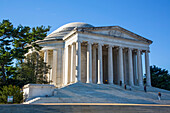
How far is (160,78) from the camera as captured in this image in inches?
2665

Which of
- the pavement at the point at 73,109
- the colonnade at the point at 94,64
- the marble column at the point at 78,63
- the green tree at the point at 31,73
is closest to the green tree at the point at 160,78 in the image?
the colonnade at the point at 94,64

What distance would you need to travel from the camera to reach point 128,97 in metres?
38.0

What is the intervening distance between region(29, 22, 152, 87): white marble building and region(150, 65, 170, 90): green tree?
10.7 metres

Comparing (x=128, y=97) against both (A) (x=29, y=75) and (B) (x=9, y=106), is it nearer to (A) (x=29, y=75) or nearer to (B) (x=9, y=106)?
(A) (x=29, y=75)

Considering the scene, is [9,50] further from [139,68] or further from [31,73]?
[139,68]

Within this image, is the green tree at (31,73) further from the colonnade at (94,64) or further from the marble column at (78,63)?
the colonnade at (94,64)

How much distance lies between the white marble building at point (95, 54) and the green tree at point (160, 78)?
10.7 metres

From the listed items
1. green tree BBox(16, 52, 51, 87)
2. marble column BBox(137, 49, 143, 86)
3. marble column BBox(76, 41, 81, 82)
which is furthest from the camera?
marble column BBox(137, 49, 143, 86)

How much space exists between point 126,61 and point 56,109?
1654 inches

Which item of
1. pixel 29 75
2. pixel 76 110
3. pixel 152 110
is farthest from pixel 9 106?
pixel 29 75

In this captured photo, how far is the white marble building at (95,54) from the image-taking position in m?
50.7

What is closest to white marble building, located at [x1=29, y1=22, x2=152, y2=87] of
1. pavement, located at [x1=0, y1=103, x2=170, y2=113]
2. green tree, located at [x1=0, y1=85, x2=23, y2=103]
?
green tree, located at [x1=0, y1=85, x2=23, y2=103]

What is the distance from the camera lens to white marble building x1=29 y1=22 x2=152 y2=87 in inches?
1994

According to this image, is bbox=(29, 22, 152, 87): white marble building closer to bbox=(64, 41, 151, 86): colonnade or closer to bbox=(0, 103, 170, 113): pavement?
bbox=(64, 41, 151, 86): colonnade
